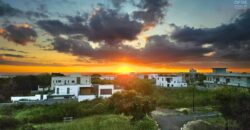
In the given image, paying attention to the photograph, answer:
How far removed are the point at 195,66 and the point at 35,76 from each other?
7.63m

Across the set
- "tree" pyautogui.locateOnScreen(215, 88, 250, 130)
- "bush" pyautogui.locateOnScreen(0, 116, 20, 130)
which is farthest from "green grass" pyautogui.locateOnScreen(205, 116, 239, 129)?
"bush" pyautogui.locateOnScreen(0, 116, 20, 130)

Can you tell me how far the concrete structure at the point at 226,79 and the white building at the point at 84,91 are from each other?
6.21m

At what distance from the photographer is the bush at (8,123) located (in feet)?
22.1

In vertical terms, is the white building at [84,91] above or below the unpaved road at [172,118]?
above

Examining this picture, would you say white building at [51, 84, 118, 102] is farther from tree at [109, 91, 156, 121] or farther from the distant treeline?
tree at [109, 91, 156, 121]

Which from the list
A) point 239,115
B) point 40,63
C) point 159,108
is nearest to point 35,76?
point 40,63

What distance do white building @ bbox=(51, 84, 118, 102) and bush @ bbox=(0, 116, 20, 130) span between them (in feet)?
11.8

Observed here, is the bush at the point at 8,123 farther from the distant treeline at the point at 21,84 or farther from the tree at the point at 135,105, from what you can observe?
the tree at the point at 135,105

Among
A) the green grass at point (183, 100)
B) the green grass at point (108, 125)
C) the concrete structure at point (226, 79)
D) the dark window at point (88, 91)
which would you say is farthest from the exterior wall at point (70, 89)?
the concrete structure at point (226, 79)

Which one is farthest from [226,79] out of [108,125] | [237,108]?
[108,125]

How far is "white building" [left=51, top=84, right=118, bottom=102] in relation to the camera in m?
10.8

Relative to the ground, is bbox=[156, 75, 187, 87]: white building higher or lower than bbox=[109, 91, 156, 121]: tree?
higher

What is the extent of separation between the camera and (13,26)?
779cm

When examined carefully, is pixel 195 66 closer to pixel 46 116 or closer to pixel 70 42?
pixel 70 42
